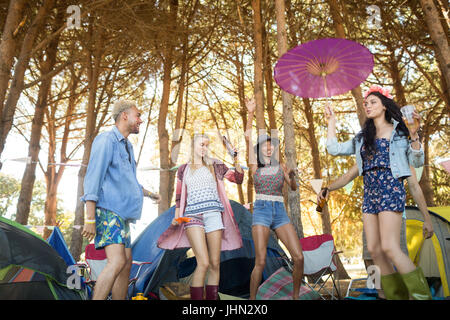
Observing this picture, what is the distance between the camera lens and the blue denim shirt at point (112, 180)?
111 inches

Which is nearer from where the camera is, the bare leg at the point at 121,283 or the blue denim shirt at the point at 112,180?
the blue denim shirt at the point at 112,180

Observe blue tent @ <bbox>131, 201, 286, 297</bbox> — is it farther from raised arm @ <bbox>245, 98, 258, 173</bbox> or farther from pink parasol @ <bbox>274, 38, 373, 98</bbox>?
pink parasol @ <bbox>274, 38, 373, 98</bbox>

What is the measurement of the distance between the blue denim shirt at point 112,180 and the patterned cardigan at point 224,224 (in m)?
0.80

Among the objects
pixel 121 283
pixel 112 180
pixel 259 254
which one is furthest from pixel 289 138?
pixel 121 283

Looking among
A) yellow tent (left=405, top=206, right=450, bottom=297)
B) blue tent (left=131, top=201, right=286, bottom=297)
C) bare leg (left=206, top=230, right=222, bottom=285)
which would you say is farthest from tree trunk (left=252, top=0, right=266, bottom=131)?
bare leg (left=206, top=230, right=222, bottom=285)

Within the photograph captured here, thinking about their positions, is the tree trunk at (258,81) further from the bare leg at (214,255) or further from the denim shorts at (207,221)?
the bare leg at (214,255)

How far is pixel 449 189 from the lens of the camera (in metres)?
10.6

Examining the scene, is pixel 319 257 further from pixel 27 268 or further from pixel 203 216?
pixel 27 268

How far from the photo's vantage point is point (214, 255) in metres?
3.39

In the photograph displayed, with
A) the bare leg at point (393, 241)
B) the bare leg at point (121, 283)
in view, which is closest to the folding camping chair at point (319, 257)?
the bare leg at point (393, 241)

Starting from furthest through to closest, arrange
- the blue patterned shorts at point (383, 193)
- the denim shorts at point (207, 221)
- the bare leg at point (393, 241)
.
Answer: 1. the denim shorts at point (207, 221)
2. the blue patterned shorts at point (383, 193)
3. the bare leg at point (393, 241)

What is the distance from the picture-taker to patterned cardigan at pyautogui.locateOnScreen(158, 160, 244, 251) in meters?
3.83
